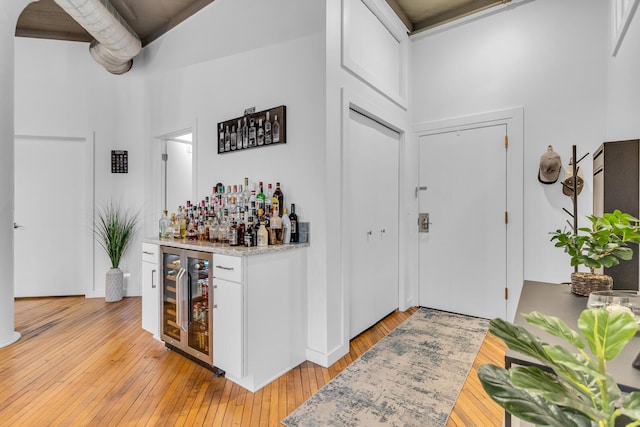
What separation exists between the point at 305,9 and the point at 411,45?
5.79 ft

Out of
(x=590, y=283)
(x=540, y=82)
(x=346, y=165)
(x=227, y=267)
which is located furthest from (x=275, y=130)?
(x=540, y=82)

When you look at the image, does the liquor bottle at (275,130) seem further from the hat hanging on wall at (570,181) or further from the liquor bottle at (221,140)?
the hat hanging on wall at (570,181)

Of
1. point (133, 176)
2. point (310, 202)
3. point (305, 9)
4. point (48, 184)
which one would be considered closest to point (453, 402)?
point (310, 202)

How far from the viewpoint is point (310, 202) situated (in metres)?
2.44

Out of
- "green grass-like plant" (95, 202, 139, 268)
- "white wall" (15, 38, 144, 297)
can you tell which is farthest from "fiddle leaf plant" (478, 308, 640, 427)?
"white wall" (15, 38, 144, 297)

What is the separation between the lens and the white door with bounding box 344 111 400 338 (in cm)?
284

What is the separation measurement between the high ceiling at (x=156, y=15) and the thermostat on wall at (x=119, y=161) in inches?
56.9

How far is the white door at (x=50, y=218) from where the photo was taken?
4055mm

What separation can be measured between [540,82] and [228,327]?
3384mm

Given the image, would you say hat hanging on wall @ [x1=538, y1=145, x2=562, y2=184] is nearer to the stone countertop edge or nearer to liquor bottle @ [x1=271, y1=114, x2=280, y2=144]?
the stone countertop edge

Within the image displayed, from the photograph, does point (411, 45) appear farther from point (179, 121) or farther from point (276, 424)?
point (276, 424)

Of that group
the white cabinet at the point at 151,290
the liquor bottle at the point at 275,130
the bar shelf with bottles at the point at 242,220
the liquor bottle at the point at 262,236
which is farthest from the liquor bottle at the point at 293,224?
the white cabinet at the point at 151,290

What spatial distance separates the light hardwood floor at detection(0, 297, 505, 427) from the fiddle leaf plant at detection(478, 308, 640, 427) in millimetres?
1542

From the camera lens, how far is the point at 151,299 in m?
2.78
